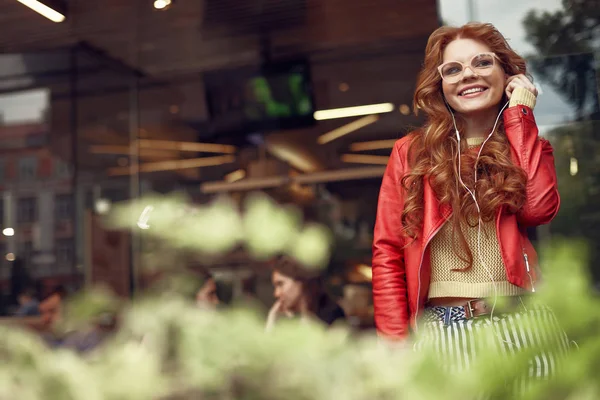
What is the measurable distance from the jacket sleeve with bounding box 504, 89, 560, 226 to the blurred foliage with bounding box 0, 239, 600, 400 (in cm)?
111

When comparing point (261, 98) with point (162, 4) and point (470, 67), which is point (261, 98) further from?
point (470, 67)

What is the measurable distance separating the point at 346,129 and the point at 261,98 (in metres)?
0.79

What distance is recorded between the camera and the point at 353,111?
5.65 m

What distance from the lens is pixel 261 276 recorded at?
551 centimetres

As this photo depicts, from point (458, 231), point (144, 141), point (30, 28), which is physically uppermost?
point (30, 28)

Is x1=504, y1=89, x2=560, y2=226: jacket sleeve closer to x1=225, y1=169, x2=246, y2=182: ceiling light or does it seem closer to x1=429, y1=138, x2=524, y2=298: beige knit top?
x1=429, y1=138, x2=524, y2=298: beige knit top

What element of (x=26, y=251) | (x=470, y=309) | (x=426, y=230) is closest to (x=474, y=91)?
(x=426, y=230)

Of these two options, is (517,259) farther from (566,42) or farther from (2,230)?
(2,230)

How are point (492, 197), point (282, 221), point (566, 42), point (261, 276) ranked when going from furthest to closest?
point (261, 276) < point (566, 42) < point (492, 197) < point (282, 221)

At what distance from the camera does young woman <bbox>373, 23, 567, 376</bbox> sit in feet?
4.97

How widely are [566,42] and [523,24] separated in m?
0.29

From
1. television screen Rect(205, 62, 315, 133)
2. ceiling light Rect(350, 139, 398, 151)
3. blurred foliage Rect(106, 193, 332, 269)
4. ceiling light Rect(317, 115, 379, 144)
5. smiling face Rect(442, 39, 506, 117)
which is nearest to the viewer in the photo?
blurred foliage Rect(106, 193, 332, 269)

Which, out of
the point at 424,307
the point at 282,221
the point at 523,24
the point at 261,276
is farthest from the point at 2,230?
the point at 282,221

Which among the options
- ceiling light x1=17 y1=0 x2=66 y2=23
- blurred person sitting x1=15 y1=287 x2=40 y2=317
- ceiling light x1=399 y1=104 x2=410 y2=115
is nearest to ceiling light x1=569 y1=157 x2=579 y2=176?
ceiling light x1=399 y1=104 x2=410 y2=115
